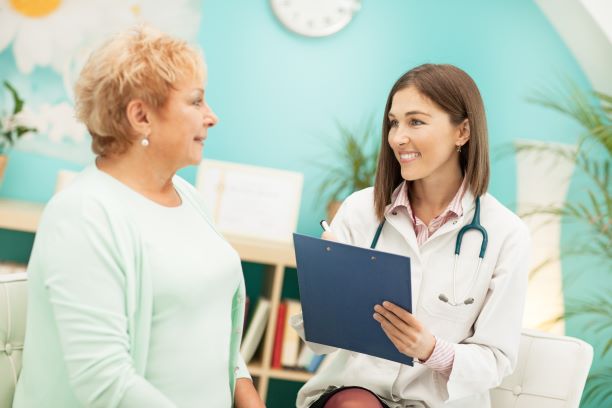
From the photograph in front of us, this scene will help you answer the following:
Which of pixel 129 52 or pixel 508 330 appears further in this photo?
pixel 508 330

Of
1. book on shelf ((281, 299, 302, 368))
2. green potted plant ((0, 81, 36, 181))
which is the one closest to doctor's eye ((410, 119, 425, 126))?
book on shelf ((281, 299, 302, 368))

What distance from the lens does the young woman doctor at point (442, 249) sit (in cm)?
183

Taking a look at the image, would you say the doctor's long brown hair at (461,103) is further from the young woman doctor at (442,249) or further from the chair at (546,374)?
the chair at (546,374)

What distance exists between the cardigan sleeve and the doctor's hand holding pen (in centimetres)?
53

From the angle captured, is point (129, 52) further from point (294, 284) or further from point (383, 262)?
point (294, 284)

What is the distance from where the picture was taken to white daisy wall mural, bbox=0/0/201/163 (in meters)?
3.43

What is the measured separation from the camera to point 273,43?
3.61 m

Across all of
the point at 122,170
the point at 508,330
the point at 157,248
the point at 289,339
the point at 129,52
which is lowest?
the point at 289,339

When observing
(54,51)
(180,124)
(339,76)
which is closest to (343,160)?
(339,76)

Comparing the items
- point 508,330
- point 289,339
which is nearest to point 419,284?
point 508,330

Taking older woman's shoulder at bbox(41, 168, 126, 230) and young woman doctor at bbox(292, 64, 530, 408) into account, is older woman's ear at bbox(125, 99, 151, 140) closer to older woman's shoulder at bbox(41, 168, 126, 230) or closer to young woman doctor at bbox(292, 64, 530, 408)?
older woman's shoulder at bbox(41, 168, 126, 230)

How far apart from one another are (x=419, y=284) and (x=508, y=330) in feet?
0.77

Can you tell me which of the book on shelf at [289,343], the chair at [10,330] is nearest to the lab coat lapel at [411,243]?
the chair at [10,330]

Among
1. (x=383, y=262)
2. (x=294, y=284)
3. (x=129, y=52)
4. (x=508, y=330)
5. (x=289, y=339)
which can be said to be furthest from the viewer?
(x=294, y=284)
